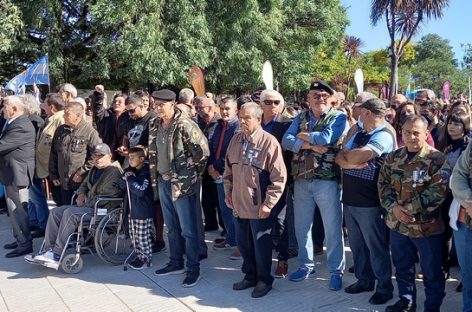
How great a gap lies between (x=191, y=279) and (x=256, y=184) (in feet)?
4.09

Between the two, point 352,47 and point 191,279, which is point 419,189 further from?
point 352,47

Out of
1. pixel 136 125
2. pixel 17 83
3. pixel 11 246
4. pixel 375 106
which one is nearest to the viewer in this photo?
pixel 375 106

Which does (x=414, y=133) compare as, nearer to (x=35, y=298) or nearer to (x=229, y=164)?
(x=229, y=164)

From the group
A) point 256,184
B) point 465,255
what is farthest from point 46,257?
point 465,255

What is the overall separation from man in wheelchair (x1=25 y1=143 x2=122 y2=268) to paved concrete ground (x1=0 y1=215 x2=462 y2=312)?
275 mm

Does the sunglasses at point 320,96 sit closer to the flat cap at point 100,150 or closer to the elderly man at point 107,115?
the flat cap at point 100,150

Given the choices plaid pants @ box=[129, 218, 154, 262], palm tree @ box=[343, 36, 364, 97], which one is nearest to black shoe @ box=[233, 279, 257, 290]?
plaid pants @ box=[129, 218, 154, 262]

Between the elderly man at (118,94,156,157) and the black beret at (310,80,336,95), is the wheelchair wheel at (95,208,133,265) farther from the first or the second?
the black beret at (310,80,336,95)

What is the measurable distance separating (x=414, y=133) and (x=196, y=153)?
6.90 feet

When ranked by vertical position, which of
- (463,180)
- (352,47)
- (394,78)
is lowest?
(463,180)

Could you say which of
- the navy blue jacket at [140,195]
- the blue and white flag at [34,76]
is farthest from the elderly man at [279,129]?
the blue and white flag at [34,76]

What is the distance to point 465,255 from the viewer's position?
342cm

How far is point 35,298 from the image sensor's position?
4508mm

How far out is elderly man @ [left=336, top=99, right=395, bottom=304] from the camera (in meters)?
3.88
